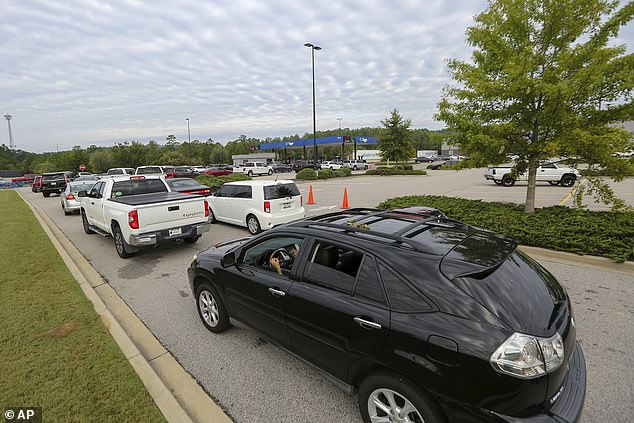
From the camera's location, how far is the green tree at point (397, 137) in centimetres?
3316

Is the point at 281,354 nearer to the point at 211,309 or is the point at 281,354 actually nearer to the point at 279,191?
the point at 211,309

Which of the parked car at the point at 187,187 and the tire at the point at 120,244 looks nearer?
the tire at the point at 120,244

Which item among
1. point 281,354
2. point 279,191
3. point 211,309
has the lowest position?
point 281,354

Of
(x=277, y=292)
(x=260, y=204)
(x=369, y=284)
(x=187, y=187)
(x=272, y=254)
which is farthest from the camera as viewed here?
(x=187, y=187)

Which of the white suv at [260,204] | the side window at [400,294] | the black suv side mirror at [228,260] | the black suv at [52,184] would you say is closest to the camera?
the side window at [400,294]

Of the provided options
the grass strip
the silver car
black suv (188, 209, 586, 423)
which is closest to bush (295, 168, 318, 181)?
the silver car

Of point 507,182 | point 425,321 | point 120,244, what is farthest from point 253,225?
point 507,182

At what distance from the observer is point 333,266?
2.82m

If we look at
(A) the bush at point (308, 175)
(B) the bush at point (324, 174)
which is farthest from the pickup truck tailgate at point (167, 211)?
(B) the bush at point (324, 174)

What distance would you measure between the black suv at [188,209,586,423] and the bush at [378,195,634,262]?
10.3 feet

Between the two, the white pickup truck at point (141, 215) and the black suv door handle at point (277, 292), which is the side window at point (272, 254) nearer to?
the black suv door handle at point (277, 292)

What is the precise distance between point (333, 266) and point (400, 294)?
73cm

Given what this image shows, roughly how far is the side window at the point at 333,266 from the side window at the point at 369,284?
0.20 ft

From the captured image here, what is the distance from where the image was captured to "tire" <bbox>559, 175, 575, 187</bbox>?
19.3 m
